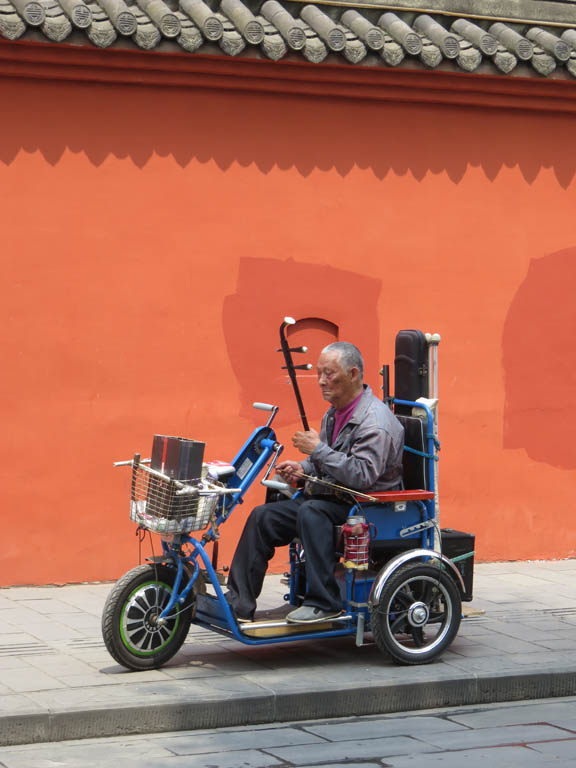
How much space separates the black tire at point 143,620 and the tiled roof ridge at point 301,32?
3.77 m

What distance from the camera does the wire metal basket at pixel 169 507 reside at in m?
6.50

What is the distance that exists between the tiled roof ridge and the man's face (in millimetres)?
2869

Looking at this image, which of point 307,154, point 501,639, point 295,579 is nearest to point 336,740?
point 295,579

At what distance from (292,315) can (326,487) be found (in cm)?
272

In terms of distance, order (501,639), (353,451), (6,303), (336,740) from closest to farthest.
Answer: (336,740), (353,451), (501,639), (6,303)

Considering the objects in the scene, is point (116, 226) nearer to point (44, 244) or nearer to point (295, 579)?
point (44, 244)

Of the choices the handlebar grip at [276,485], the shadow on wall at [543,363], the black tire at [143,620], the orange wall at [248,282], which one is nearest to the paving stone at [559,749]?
the handlebar grip at [276,485]

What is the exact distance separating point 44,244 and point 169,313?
995mm

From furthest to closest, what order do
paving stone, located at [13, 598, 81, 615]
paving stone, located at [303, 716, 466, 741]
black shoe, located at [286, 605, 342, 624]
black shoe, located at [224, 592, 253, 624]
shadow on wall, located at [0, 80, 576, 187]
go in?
shadow on wall, located at [0, 80, 576, 187] < paving stone, located at [13, 598, 81, 615] < black shoe, located at [286, 605, 342, 624] < black shoe, located at [224, 592, 253, 624] < paving stone, located at [303, 716, 466, 741]

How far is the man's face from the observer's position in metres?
7.10

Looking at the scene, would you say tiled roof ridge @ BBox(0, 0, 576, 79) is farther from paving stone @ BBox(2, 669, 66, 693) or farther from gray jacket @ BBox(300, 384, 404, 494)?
paving stone @ BBox(2, 669, 66, 693)

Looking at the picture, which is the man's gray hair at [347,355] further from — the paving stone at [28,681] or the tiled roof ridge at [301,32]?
the tiled roof ridge at [301,32]

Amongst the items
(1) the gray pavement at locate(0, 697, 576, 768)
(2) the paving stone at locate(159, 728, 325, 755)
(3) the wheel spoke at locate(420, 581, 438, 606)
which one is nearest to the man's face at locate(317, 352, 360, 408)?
(3) the wheel spoke at locate(420, 581, 438, 606)

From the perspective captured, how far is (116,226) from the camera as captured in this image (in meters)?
9.19
